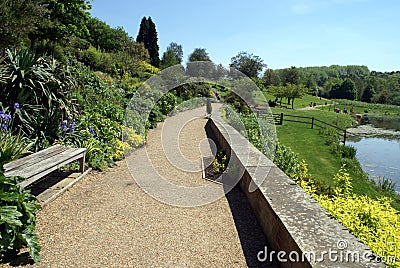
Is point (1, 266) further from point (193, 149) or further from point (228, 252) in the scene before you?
point (193, 149)

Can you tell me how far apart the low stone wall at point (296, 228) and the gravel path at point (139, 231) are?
25cm

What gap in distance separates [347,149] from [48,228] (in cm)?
1354

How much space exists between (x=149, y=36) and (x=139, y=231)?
40237 millimetres

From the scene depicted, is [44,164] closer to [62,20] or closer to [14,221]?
[14,221]

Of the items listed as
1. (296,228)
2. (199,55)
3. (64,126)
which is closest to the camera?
(296,228)

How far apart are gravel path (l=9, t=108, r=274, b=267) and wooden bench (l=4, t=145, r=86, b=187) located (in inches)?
17.2

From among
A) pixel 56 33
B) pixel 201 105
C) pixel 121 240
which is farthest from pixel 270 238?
pixel 56 33

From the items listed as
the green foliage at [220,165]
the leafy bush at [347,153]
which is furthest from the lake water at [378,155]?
Answer: the green foliage at [220,165]

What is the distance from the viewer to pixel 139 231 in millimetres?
3184

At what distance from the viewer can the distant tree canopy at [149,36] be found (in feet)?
130

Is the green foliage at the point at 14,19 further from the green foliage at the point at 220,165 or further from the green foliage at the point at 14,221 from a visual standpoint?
the green foliage at the point at 14,221

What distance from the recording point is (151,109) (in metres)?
10.3

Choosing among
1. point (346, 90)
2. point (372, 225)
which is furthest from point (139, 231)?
point (346, 90)

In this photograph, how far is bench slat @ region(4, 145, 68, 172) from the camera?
3.37 meters
